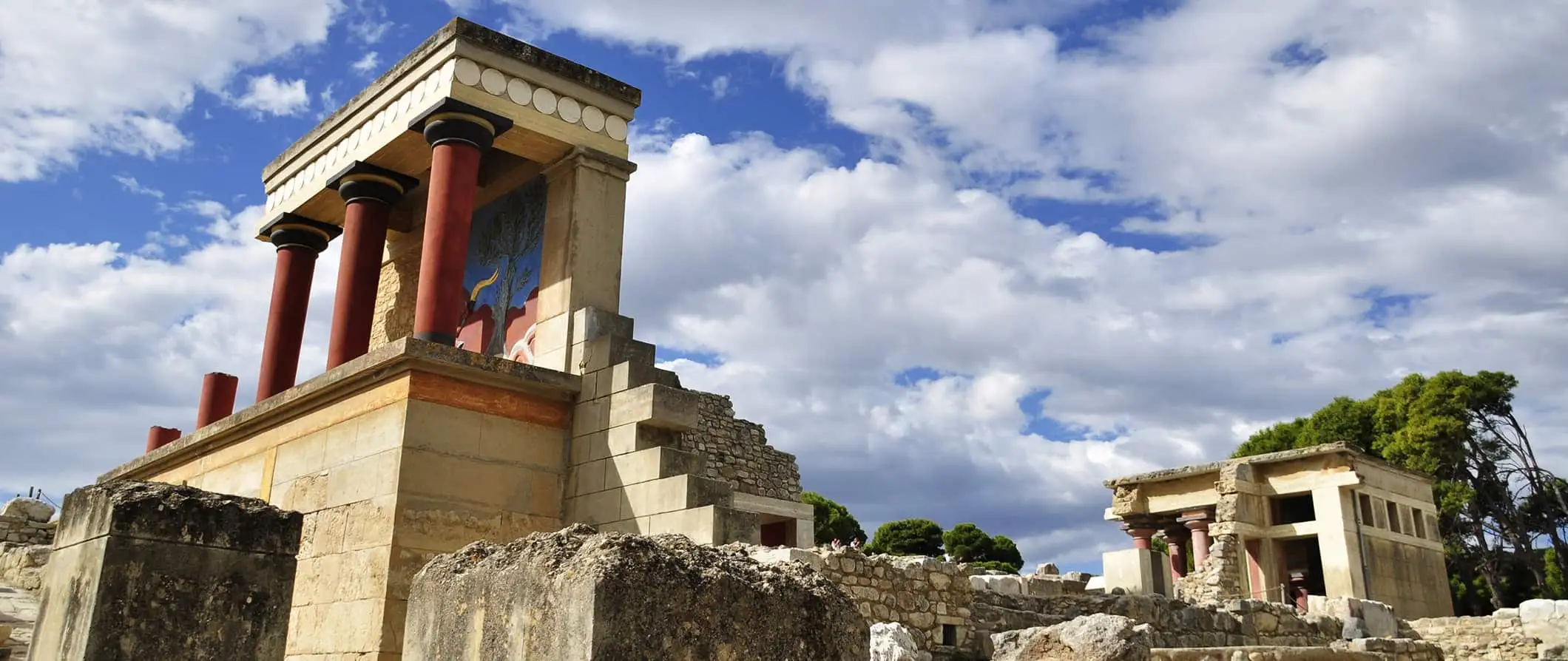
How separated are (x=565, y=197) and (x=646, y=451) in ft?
10.2

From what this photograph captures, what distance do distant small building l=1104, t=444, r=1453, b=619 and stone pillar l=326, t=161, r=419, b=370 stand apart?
1522cm

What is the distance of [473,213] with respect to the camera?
1254 centimetres

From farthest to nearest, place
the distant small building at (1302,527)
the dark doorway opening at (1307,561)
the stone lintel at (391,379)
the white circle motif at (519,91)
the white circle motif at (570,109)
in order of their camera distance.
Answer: the dark doorway opening at (1307,561)
the distant small building at (1302,527)
the white circle motif at (570,109)
the white circle motif at (519,91)
the stone lintel at (391,379)

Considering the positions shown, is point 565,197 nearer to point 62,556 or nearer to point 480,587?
point 62,556

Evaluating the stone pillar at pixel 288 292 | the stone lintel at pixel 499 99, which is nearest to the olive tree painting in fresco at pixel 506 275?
the stone lintel at pixel 499 99

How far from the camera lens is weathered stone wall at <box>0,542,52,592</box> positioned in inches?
465

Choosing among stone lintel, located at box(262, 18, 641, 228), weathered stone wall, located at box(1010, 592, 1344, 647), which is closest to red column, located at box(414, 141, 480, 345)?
stone lintel, located at box(262, 18, 641, 228)

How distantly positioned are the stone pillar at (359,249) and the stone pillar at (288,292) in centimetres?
122

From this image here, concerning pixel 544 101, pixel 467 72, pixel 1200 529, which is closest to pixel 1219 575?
pixel 1200 529

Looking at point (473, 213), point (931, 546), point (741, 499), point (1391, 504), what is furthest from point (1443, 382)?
point (473, 213)

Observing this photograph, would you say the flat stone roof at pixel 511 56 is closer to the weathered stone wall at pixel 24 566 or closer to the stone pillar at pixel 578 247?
the stone pillar at pixel 578 247

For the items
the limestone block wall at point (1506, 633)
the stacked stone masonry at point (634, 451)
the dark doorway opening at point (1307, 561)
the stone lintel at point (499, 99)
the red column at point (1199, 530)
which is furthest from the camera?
the dark doorway opening at point (1307, 561)

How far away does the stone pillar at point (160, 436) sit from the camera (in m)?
14.6

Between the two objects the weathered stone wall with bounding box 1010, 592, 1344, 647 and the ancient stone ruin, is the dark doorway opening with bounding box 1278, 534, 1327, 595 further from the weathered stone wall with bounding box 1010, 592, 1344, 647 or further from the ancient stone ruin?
the weathered stone wall with bounding box 1010, 592, 1344, 647
